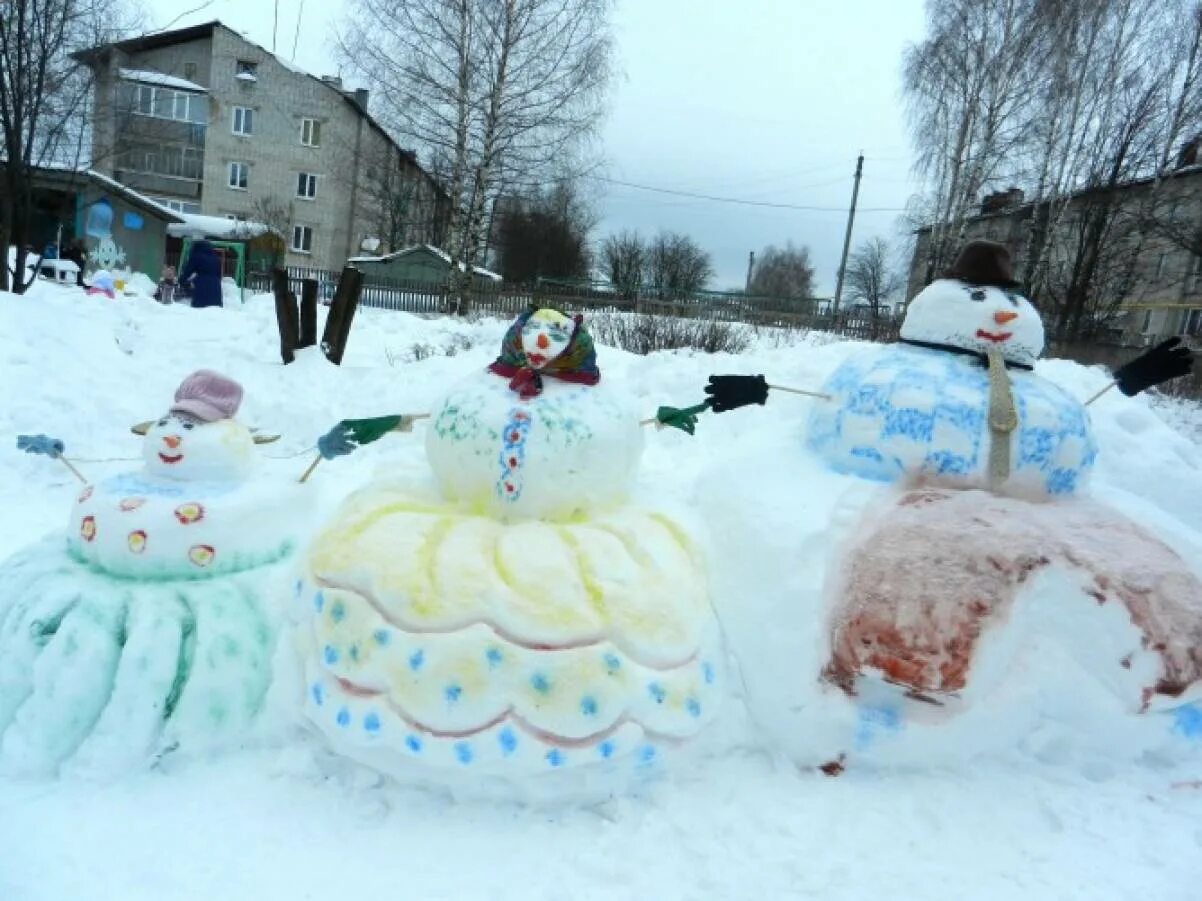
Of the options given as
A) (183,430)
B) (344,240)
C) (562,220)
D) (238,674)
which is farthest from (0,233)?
(562,220)

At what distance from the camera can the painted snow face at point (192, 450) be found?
2.94m

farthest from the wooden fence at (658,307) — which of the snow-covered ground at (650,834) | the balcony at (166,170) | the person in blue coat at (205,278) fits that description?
the balcony at (166,170)

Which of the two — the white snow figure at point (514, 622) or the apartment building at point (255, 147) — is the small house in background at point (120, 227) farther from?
the white snow figure at point (514, 622)

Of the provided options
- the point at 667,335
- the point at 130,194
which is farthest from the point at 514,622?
the point at 130,194

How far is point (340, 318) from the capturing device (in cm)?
812

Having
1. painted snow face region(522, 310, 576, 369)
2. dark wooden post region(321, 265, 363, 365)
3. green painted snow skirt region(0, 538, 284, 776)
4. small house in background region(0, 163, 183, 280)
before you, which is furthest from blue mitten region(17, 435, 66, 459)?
small house in background region(0, 163, 183, 280)

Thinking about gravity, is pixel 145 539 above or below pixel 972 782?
above

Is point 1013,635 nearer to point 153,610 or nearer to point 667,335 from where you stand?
point 153,610

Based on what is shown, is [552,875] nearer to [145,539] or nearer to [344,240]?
[145,539]

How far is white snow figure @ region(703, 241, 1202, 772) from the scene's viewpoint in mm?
2445

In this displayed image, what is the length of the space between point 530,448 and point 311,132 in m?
31.9

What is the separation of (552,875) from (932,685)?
121cm

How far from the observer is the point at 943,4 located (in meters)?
15.4

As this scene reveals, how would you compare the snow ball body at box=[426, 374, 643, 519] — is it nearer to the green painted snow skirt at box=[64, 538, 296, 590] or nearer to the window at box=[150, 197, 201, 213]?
the green painted snow skirt at box=[64, 538, 296, 590]
